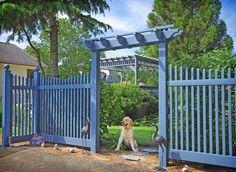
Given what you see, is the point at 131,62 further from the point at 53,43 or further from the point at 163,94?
the point at 163,94

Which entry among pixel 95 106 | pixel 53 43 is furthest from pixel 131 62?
pixel 95 106

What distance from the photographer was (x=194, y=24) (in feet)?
61.1

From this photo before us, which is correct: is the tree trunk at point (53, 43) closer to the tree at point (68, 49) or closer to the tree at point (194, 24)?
the tree at point (194, 24)

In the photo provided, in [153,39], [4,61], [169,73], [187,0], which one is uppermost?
[187,0]

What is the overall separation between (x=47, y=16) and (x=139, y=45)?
722 centimetres

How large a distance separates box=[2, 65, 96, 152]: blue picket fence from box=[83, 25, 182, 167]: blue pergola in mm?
219

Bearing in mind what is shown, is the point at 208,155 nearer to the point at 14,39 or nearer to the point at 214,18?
the point at 14,39

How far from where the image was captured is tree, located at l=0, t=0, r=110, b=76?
1135cm

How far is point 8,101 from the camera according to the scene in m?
7.84

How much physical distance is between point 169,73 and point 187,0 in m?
14.7

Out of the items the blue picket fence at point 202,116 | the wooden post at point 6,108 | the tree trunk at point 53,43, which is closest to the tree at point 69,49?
the tree trunk at point 53,43

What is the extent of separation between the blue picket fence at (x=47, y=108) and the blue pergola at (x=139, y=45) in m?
0.22

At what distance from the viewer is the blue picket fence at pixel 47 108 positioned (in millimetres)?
7520

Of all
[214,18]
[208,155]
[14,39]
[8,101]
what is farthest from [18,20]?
[214,18]
